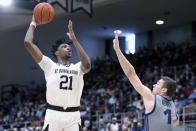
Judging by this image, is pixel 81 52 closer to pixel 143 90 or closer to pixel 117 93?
pixel 143 90

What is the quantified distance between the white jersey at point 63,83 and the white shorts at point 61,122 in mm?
Answer: 130

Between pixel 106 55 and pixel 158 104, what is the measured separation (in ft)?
78.8

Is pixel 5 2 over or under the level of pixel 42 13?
over

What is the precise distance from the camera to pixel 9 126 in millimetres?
19344

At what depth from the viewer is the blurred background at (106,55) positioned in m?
16.6

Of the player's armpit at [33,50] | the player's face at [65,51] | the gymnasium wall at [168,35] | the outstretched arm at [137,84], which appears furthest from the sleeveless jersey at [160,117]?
the gymnasium wall at [168,35]

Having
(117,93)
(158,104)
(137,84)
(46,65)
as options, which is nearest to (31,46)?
(46,65)

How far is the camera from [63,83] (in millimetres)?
5230

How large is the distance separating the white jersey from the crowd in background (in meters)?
7.50

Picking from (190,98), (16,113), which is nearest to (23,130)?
(16,113)

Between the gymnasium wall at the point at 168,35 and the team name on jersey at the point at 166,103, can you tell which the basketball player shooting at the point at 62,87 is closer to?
the team name on jersey at the point at 166,103

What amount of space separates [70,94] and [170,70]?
15.7 m

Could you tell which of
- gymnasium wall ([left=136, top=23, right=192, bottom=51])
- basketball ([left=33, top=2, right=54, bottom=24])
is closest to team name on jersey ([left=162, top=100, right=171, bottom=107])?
basketball ([left=33, top=2, right=54, bottom=24])

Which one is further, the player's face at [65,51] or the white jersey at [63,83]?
the player's face at [65,51]
